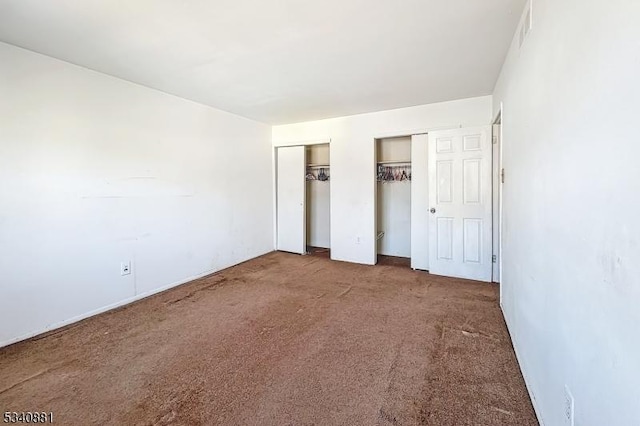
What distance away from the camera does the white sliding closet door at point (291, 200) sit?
5395mm

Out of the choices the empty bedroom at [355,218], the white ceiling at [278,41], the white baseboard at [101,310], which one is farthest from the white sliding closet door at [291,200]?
the white ceiling at [278,41]

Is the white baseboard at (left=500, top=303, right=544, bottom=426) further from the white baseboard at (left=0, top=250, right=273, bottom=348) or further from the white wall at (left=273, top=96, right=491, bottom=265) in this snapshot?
the white baseboard at (left=0, top=250, right=273, bottom=348)

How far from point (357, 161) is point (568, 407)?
12.9 ft

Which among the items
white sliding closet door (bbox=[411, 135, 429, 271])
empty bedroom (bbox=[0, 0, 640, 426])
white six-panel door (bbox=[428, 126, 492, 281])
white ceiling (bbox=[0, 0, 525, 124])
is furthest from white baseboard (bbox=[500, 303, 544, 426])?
white ceiling (bbox=[0, 0, 525, 124])

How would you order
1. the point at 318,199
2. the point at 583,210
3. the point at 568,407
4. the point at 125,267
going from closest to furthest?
1. the point at 583,210
2. the point at 568,407
3. the point at 125,267
4. the point at 318,199

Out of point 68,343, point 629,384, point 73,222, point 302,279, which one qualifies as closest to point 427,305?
point 302,279

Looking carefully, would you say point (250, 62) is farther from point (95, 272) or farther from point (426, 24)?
point (95, 272)

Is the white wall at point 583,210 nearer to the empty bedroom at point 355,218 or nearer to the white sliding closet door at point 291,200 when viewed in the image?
the empty bedroom at point 355,218

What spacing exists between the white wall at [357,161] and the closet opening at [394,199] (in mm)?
445

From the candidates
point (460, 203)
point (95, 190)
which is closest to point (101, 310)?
point (95, 190)

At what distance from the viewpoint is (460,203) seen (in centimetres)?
393

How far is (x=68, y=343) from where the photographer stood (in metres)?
2.42

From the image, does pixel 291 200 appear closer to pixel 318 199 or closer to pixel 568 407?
pixel 318 199

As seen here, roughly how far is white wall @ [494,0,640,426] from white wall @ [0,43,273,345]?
364cm
